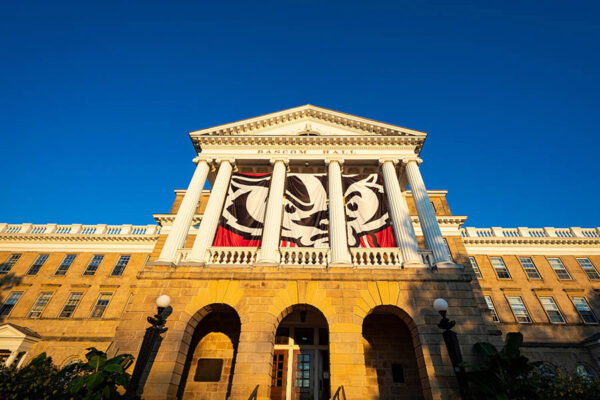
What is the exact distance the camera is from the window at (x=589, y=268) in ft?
85.4

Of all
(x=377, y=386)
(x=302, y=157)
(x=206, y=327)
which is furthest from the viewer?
(x=302, y=157)

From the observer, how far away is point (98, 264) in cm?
2795

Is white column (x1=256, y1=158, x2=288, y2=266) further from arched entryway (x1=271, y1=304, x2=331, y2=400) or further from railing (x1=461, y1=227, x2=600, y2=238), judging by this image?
railing (x1=461, y1=227, x2=600, y2=238)

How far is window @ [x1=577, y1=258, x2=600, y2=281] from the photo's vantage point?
85.4 ft

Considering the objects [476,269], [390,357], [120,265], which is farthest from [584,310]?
[120,265]

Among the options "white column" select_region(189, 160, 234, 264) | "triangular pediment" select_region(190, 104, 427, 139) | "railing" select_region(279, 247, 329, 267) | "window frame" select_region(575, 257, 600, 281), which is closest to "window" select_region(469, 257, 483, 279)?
"window frame" select_region(575, 257, 600, 281)

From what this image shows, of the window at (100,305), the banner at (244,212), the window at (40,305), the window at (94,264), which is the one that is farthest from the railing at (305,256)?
the window at (40,305)

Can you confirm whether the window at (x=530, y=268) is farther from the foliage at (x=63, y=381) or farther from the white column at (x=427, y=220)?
the foliage at (x=63, y=381)

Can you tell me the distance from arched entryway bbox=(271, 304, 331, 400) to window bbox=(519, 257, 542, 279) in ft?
75.9

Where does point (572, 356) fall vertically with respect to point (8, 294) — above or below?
below

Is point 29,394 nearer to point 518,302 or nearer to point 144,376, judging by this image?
point 144,376

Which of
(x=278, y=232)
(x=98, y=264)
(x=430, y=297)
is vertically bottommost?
(x=430, y=297)

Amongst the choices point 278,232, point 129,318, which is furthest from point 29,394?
point 278,232

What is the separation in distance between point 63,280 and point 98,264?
3028mm
